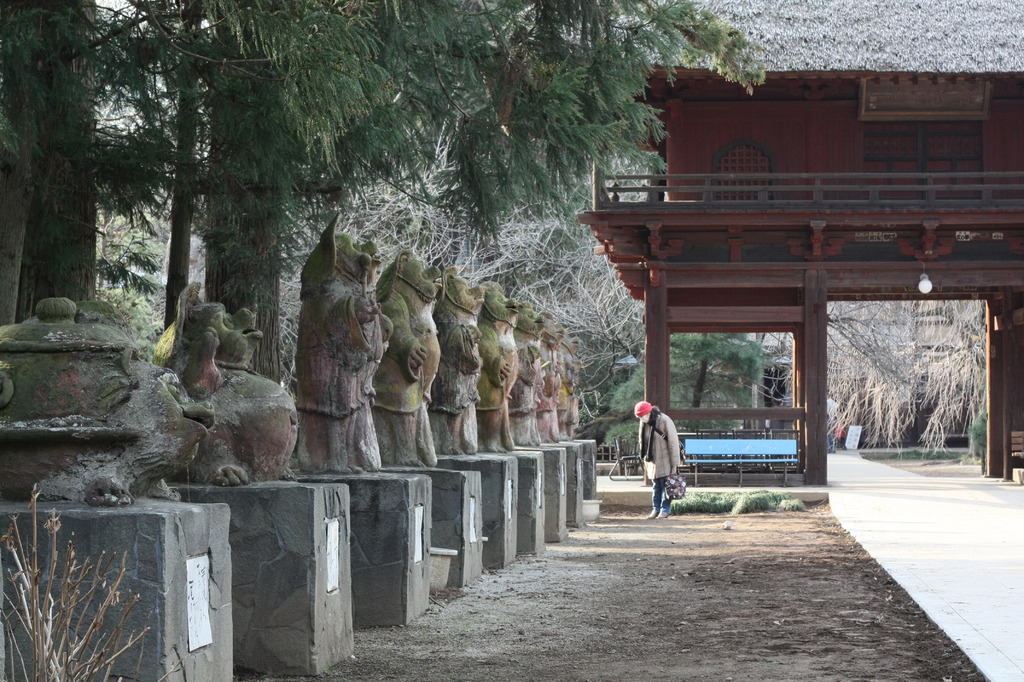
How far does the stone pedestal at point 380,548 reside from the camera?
7.56 m

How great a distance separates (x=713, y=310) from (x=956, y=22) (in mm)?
6003

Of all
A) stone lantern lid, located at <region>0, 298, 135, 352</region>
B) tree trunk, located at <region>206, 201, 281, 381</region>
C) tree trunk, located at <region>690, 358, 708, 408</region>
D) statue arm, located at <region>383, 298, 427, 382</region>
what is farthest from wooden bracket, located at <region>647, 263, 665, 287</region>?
stone lantern lid, located at <region>0, 298, 135, 352</region>

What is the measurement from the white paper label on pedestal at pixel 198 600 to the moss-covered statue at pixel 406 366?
145 inches

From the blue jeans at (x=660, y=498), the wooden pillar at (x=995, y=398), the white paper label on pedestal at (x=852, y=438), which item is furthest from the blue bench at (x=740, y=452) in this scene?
the white paper label on pedestal at (x=852, y=438)

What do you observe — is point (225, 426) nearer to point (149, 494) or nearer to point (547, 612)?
point (149, 494)

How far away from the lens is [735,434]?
812 inches

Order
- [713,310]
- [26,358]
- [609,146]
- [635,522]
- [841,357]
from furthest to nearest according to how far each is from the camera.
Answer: [841,357] < [713,310] < [635,522] < [609,146] < [26,358]

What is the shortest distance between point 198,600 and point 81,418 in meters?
0.87

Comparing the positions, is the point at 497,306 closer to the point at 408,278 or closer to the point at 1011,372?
the point at 408,278

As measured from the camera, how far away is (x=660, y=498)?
17.2 m

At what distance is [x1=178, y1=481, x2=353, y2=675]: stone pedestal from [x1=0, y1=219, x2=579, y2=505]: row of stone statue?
21 cm

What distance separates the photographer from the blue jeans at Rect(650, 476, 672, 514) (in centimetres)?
1708

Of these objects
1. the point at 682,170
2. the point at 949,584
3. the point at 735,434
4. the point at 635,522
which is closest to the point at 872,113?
the point at 682,170

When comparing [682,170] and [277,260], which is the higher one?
[682,170]
